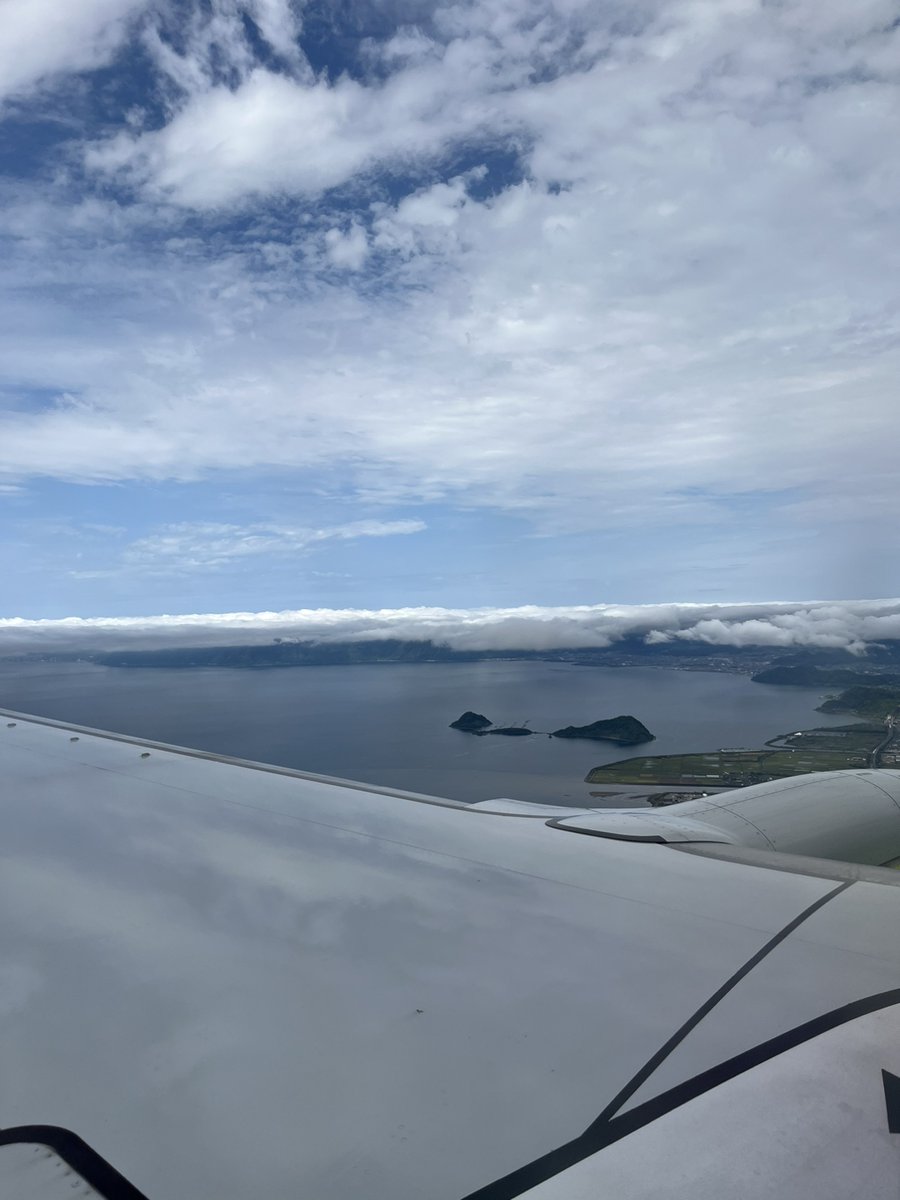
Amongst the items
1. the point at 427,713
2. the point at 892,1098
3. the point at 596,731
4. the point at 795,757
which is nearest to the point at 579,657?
the point at 427,713

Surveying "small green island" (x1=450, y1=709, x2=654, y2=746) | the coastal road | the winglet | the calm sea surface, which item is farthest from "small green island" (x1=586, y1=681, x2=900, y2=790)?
the winglet

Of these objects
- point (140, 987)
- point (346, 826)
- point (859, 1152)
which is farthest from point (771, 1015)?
point (346, 826)

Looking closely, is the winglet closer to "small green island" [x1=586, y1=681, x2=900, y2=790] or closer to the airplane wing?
the airplane wing

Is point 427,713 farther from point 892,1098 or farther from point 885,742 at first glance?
point 892,1098

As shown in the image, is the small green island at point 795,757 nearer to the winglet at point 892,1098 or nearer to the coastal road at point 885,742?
the coastal road at point 885,742

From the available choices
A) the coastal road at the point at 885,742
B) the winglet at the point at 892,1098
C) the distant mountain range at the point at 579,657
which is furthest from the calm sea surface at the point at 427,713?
the winglet at the point at 892,1098

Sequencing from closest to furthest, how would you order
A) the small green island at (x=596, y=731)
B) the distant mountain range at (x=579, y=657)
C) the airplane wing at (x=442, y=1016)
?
the airplane wing at (x=442, y=1016) < the small green island at (x=596, y=731) < the distant mountain range at (x=579, y=657)
